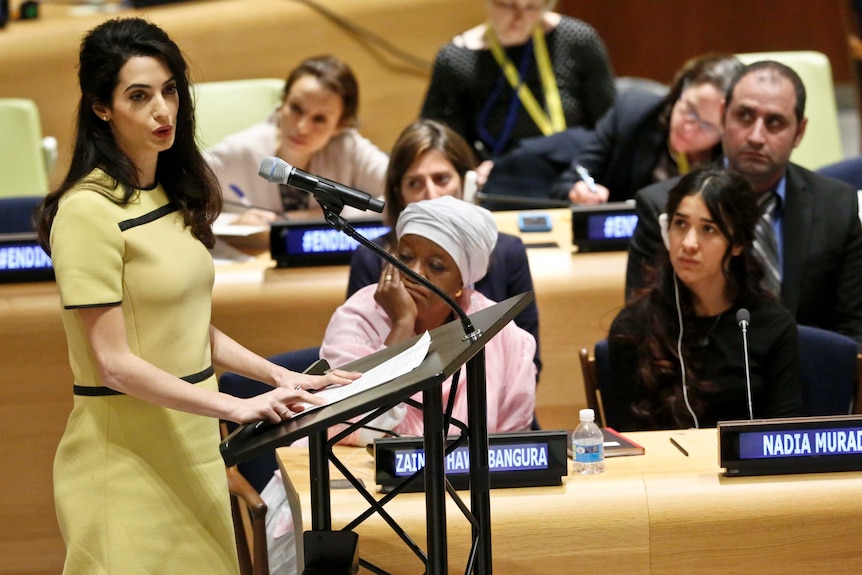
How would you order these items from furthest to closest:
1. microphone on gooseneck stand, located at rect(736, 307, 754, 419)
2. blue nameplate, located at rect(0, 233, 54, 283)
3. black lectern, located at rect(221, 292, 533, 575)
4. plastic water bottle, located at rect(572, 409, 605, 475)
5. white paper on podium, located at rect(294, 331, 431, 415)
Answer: blue nameplate, located at rect(0, 233, 54, 283), microphone on gooseneck stand, located at rect(736, 307, 754, 419), plastic water bottle, located at rect(572, 409, 605, 475), white paper on podium, located at rect(294, 331, 431, 415), black lectern, located at rect(221, 292, 533, 575)

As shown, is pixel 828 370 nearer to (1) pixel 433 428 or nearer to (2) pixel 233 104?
(1) pixel 433 428

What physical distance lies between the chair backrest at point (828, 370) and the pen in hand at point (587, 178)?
1.31m

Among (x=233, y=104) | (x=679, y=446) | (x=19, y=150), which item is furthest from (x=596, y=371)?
(x=19, y=150)

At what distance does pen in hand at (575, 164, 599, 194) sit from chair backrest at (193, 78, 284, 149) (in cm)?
129

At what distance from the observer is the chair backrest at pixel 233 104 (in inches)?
191

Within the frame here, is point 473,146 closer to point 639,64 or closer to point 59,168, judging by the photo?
point 59,168

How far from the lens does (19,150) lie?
15.4 ft

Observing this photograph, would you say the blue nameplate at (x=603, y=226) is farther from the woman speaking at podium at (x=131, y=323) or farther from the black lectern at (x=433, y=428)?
the woman speaking at podium at (x=131, y=323)

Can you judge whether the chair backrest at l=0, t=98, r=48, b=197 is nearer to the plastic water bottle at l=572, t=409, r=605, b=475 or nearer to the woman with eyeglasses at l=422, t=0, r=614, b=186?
the woman with eyeglasses at l=422, t=0, r=614, b=186

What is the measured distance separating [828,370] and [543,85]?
7.01ft

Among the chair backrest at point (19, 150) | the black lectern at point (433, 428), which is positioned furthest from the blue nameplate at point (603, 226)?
the chair backrest at point (19, 150)

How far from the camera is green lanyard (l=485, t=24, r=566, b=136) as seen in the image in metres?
4.70

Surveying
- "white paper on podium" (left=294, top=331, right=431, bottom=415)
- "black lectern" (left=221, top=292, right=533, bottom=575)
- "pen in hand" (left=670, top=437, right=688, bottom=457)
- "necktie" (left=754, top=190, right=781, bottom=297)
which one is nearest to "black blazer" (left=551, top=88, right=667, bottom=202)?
"necktie" (left=754, top=190, right=781, bottom=297)

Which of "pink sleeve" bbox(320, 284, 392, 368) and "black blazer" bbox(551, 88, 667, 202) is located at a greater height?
"black blazer" bbox(551, 88, 667, 202)
